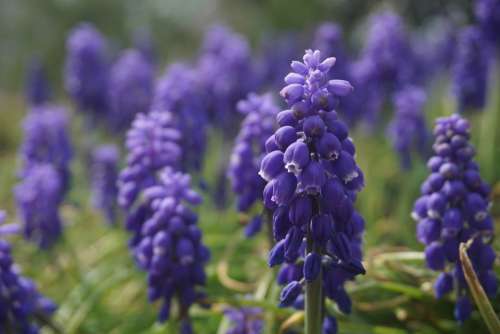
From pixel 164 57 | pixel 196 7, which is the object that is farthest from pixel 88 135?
pixel 196 7

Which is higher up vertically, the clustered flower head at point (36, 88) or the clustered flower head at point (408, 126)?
the clustered flower head at point (36, 88)

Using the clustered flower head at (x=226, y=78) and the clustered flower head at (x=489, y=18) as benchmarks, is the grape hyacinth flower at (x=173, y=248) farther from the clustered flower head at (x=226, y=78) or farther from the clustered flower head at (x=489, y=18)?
the clustered flower head at (x=489, y=18)

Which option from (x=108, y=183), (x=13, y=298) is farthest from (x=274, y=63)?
(x=13, y=298)

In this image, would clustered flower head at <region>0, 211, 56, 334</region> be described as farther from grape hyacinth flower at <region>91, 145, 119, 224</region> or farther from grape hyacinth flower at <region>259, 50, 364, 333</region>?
grape hyacinth flower at <region>91, 145, 119, 224</region>

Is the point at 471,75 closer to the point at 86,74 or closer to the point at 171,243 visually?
the point at 171,243

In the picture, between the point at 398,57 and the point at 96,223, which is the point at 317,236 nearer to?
the point at 398,57

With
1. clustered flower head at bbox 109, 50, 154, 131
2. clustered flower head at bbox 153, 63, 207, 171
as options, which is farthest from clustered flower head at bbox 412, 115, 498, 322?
clustered flower head at bbox 109, 50, 154, 131

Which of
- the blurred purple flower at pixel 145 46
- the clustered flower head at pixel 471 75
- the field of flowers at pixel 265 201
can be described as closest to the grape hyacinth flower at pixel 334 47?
the field of flowers at pixel 265 201
